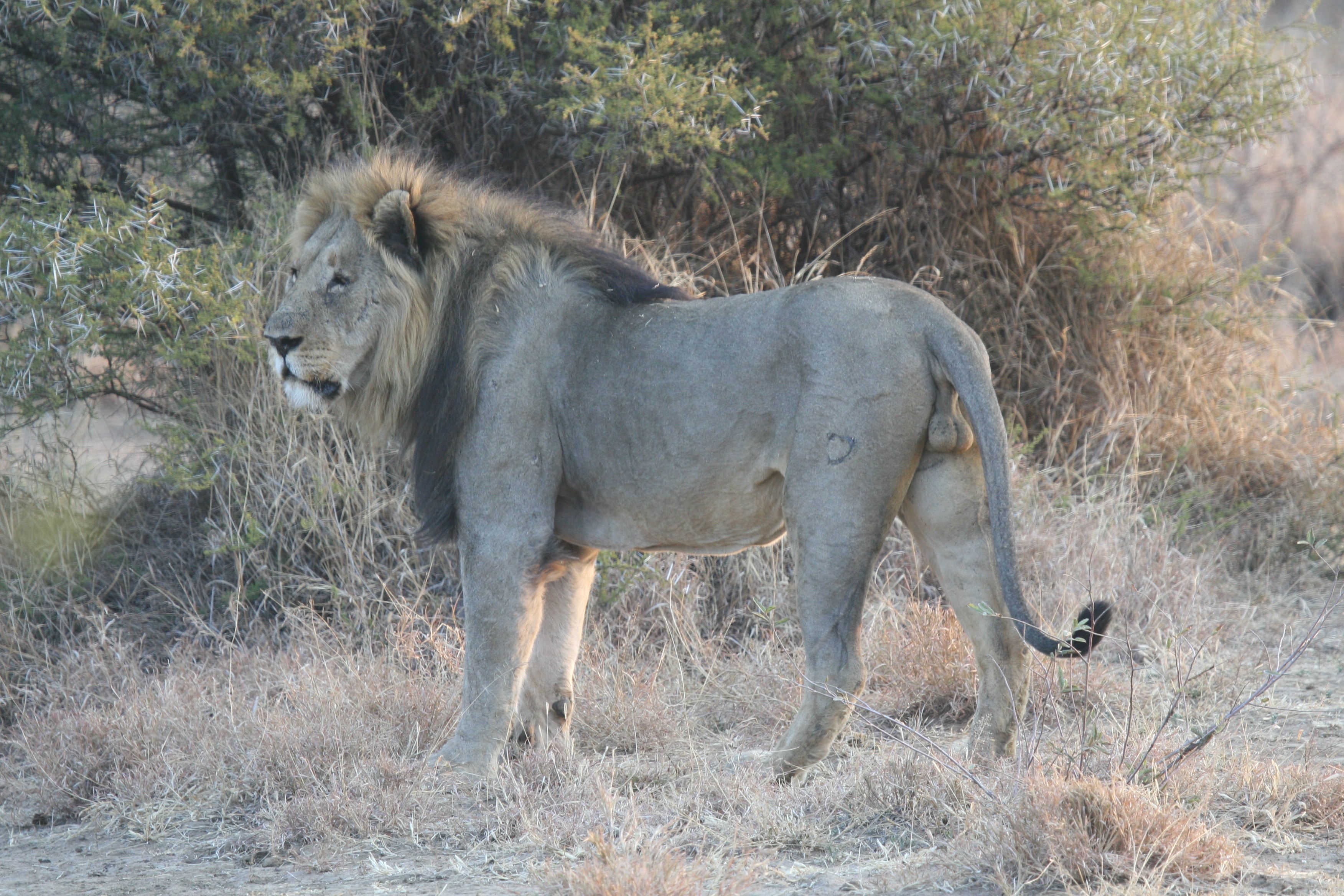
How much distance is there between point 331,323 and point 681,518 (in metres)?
1.26

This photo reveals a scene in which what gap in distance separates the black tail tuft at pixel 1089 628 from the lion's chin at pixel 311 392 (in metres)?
2.33

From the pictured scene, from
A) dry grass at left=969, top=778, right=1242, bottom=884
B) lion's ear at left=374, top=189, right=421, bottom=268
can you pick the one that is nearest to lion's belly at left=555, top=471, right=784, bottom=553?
lion's ear at left=374, top=189, right=421, bottom=268

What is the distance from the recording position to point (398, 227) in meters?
4.27

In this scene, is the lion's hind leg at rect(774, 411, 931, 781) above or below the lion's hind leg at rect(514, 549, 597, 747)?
above

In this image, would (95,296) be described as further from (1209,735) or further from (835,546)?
(1209,735)

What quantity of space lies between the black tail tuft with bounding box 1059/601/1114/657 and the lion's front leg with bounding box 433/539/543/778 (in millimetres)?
1559

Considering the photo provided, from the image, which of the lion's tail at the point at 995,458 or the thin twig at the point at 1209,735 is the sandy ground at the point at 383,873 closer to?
the thin twig at the point at 1209,735

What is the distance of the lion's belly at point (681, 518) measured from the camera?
13.0 feet

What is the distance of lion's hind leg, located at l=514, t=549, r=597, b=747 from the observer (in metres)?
4.39

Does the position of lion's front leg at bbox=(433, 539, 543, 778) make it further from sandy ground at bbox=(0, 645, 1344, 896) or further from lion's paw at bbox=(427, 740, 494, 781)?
sandy ground at bbox=(0, 645, 1344, 896)

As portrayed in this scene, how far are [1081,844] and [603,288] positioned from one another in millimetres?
2183

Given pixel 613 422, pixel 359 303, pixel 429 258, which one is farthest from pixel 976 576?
pixel 359 303

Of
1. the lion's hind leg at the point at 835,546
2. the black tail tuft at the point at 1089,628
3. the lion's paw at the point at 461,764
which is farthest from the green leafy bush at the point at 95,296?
the black tail tuft at the point at 1089,628

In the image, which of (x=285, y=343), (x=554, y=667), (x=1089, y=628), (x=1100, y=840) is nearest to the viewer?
(x=1100, y=840)
